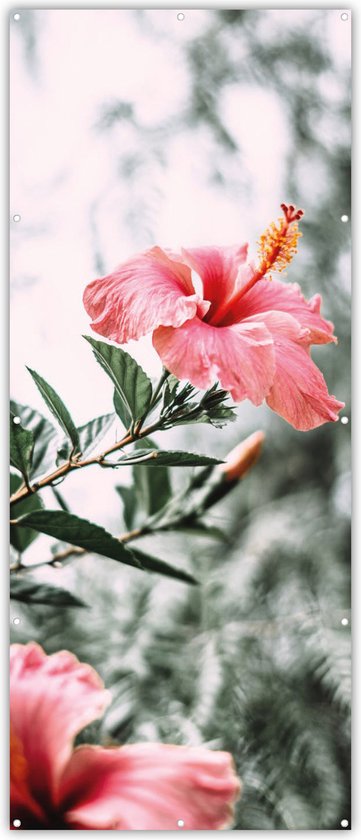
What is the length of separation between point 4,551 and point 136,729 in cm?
17

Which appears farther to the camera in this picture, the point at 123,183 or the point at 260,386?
the point at 123,183

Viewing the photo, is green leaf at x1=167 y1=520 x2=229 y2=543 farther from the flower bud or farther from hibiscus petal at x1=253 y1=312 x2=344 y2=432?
hibiscus petal at x1=253 y1=312 x2=344 y2=432

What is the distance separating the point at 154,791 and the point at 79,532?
0.33ft

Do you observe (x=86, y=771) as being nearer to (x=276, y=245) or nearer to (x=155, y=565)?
(x=155, y=565)

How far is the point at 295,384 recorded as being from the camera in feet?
1.08

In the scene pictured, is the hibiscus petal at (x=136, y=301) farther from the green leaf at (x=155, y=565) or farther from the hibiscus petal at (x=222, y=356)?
the green leaf at (x=155, y=565)

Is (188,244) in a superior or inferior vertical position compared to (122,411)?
superior

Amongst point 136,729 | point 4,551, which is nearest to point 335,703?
point 136,729

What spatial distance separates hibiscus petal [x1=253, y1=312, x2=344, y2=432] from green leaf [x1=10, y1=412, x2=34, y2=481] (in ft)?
0.33

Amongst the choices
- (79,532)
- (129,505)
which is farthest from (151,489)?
(79,532)

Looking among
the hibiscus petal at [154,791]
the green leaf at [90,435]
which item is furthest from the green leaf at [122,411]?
the hibiscus petal at [154,791]

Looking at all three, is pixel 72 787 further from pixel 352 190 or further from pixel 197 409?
pixel 352 190

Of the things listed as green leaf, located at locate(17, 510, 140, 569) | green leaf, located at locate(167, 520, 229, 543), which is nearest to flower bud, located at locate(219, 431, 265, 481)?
green leaf, located at locate(167, 520, 229, 543)

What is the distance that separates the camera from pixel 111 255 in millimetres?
558
